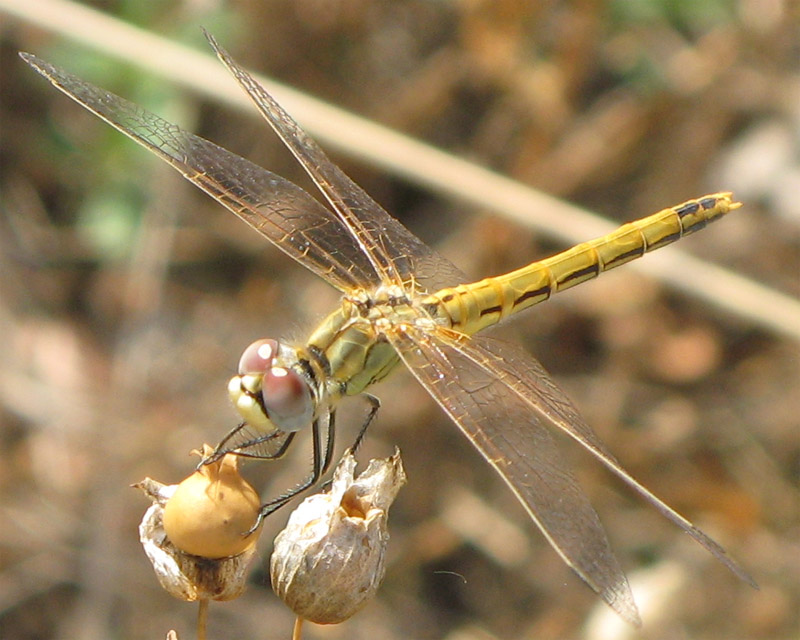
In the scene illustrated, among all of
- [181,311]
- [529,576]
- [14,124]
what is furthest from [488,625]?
[14,124]

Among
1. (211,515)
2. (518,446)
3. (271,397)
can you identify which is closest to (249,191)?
(271,397)

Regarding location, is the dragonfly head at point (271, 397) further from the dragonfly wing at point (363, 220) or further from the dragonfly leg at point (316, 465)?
the dragonfly wing at point (363, 220)

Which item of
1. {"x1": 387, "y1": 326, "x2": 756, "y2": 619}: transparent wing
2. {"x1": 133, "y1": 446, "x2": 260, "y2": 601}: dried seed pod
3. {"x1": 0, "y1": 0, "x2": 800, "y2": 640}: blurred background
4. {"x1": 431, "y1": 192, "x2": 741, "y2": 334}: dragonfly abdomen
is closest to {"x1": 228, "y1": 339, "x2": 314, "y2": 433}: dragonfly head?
{"x1": 387, "y1": 326, "x2": 756, "y2": 619}: transparent wing

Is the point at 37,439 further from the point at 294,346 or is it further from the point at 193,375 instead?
the point at 294,346

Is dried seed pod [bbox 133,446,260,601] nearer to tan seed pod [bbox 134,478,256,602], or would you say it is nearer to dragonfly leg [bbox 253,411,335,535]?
tan seed pod [bbox 134,478,256,602]

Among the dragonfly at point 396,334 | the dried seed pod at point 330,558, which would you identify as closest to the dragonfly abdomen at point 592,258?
the dragonfly at point 396,334

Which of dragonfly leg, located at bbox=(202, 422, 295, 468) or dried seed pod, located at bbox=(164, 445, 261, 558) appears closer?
dried seed pod, located at bbox=(164, 445, 261, 558)

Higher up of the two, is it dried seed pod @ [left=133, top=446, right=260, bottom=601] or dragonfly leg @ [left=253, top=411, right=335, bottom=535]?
dried seed pod @ [left=133, top=446, right=260, bottom=601]
